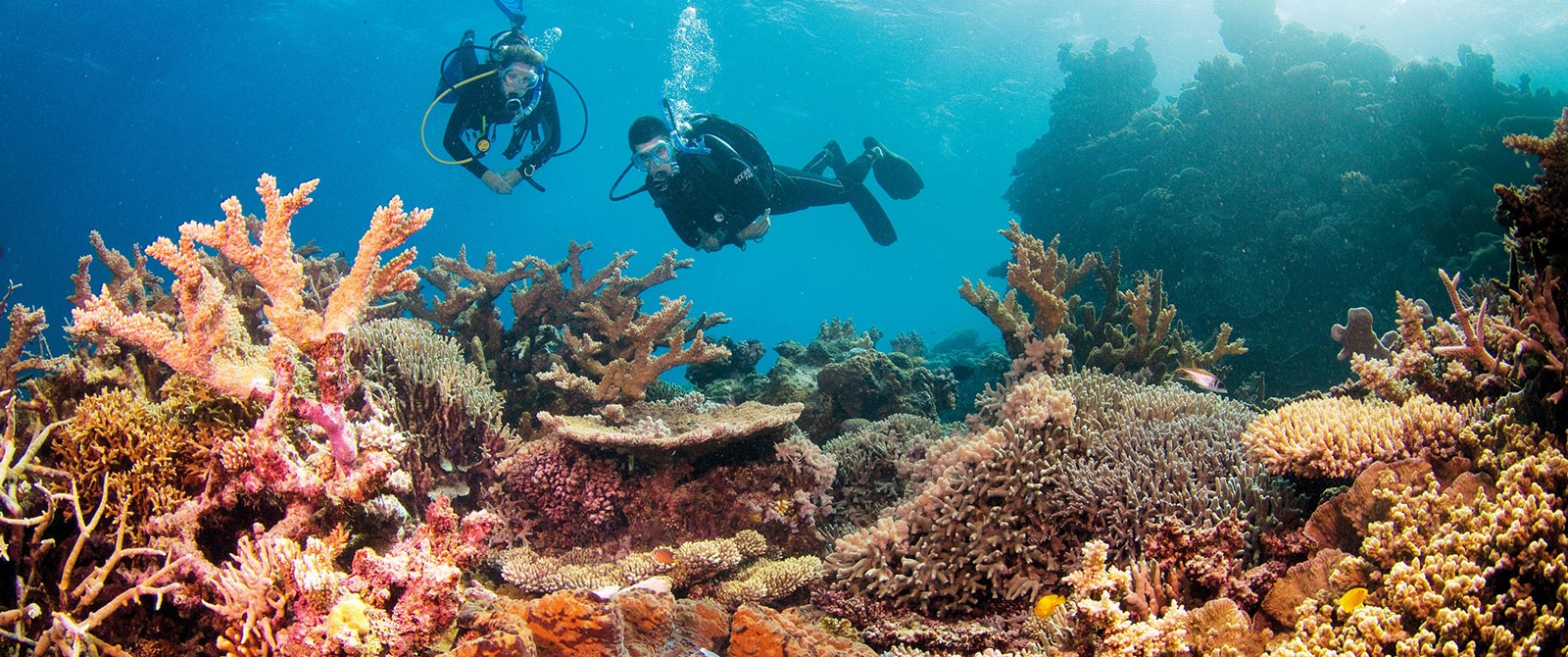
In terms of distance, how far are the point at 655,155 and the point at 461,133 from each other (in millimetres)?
2864

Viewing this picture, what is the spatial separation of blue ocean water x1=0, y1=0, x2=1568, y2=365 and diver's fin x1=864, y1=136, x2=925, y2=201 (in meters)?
5.58

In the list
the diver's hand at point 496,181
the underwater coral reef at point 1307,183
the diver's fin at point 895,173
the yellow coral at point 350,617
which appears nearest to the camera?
the yellow coral at point 350,617

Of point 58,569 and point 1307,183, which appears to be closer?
point 58,569

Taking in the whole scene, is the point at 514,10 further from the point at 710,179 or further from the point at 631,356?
the point at 631,356

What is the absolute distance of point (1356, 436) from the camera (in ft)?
9.78

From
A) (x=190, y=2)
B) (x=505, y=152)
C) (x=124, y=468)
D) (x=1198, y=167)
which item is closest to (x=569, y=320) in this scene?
(x=505, y=152)

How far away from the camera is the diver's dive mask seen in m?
8.12

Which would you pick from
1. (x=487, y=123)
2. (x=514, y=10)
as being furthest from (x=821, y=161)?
(x=487, y=123)

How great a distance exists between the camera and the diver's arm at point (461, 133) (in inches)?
320

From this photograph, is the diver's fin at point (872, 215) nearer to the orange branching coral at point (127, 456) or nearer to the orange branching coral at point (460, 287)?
the orange branching coral at point (460, 287)

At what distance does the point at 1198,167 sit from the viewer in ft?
42.4

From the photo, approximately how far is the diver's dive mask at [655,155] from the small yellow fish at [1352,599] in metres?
7.61

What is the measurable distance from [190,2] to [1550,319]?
149 ft

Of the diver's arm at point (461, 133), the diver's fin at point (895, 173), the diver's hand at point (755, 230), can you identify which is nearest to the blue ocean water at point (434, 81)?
the diver's hand at point (755, 230)
